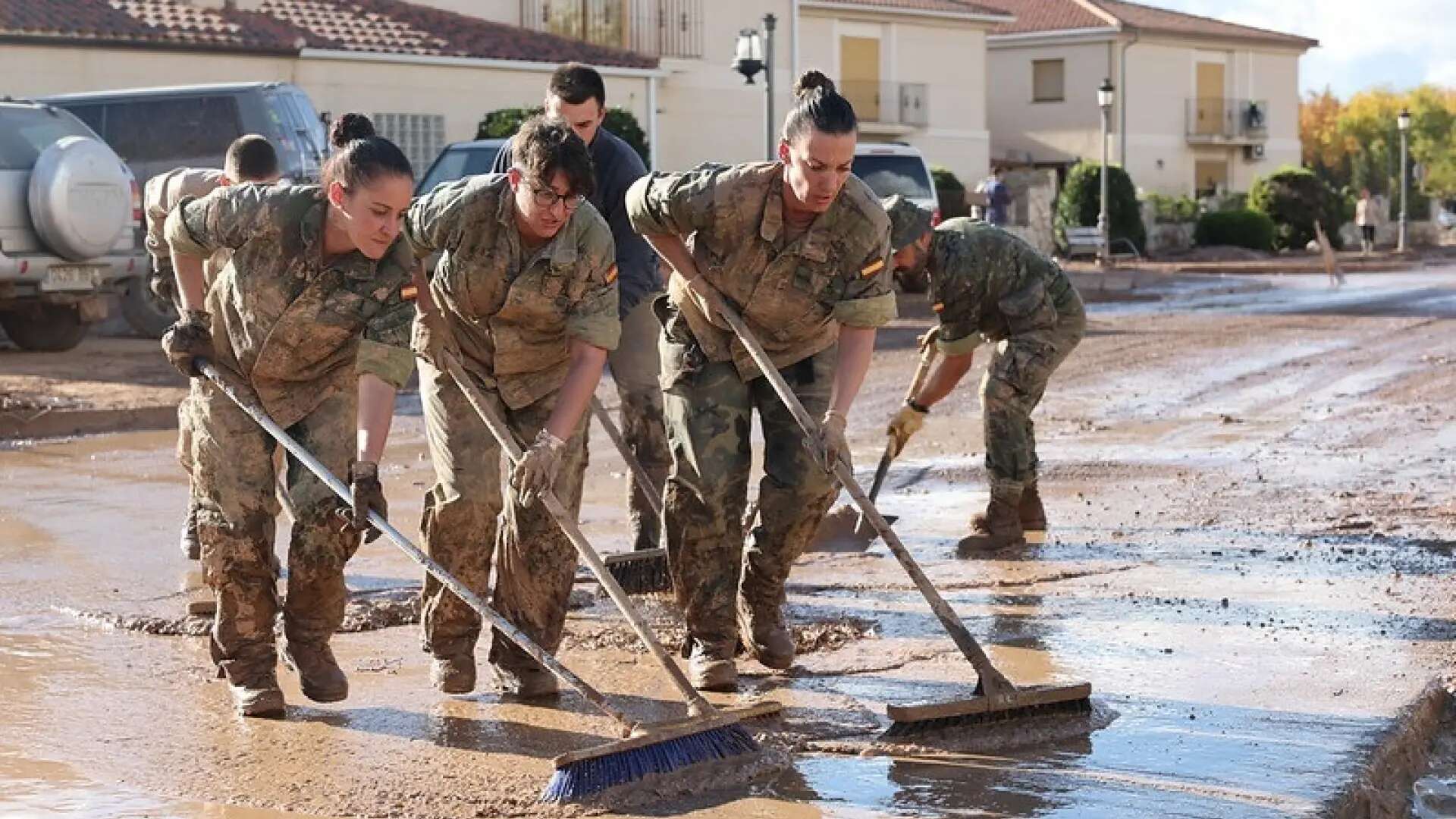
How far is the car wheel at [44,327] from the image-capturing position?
16000 mm

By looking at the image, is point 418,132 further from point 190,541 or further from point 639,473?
point 639,473

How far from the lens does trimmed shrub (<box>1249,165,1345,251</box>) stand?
143 feet

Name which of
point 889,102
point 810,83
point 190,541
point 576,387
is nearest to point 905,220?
point 810,83

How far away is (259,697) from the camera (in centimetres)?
540

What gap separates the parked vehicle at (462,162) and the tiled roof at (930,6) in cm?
2572

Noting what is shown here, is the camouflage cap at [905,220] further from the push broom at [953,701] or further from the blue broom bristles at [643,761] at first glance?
the blue broom bristles at [643,761]

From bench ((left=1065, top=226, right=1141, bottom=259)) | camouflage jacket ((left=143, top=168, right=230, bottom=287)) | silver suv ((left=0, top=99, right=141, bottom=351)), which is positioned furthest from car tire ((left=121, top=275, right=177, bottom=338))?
bench ((left=1065, top=226, right=1141, bottom=259))

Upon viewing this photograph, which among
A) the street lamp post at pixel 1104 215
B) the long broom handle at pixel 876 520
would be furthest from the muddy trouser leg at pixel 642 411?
the street lamp post at pixel 1104 215

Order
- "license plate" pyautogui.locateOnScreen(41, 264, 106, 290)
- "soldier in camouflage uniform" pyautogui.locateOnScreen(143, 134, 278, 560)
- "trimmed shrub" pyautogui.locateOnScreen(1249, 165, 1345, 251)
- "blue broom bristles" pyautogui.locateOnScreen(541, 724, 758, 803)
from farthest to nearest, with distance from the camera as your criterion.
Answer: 1. "trimmed shrub" pyautogui.locateOnScreen(1249, 165, 1345, 251)
2. "license plate" pyautogui.locateOnScreen(41, 264, 106, 290)
3. "soldier in camouflage uniform" pyautogui.locateOnScreen(143, 134, 278, 560)
4. "blue broom bristles" pyautogui.locateOnScreen(541, 724, 758, 803)

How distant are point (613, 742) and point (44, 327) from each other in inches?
491

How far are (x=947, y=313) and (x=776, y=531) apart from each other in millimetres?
2228

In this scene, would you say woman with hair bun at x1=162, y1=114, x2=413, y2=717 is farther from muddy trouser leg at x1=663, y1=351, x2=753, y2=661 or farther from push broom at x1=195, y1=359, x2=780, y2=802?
muddy trouser leg at x1=663, y1=351, x2=753, y2=661

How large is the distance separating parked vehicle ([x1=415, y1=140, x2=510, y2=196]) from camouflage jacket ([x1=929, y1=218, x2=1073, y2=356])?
8.47 m

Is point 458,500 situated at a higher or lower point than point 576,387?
lower
